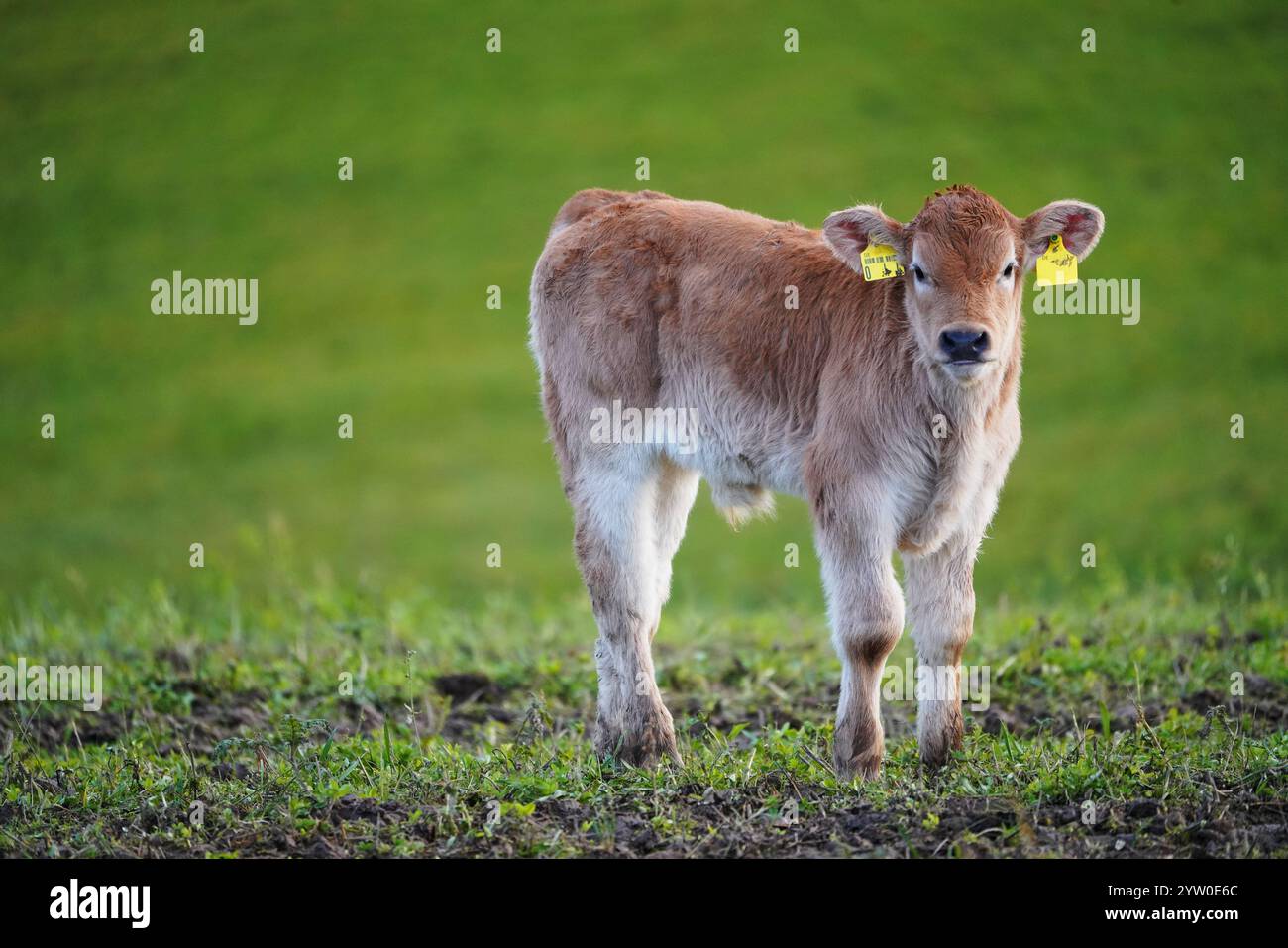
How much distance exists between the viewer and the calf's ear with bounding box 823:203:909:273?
7449mm

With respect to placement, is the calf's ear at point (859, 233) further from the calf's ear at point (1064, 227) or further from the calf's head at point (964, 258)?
the calf's ear at point (1064, 227)

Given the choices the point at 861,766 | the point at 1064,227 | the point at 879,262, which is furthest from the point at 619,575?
the point at 1064,227

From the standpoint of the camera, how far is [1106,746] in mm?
7375

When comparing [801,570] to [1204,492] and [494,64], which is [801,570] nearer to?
[1204,492]

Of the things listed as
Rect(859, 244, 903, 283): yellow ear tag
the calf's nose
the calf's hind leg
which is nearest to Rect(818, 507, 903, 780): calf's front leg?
the calf's nose

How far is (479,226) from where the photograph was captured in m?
30.2

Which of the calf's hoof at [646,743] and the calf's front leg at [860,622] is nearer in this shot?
the calf's front leg at [860,622]

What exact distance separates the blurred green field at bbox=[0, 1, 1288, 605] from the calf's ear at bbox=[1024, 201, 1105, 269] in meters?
11.9

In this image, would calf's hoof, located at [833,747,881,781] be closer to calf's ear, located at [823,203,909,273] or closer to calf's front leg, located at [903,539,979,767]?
calf's front leg, located at [903,539,979,767]

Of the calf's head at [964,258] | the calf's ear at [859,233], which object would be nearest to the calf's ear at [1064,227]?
the calf's head at [964,258]

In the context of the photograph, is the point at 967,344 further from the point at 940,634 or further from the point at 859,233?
the point at 940,634

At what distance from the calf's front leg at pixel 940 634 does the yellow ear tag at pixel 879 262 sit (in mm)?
1340

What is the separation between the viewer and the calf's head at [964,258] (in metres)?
7.03
